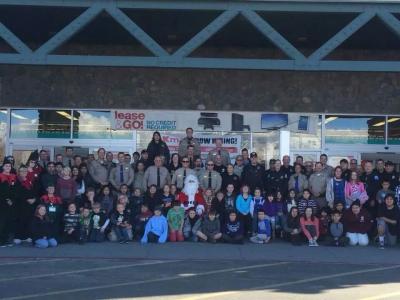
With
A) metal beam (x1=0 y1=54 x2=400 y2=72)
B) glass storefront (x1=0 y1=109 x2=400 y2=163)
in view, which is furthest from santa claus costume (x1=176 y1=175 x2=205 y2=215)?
glass storefront (x1=0 y1=109 x2=400 y2=163)

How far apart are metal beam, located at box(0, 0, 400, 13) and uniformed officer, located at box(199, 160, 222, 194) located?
369 centimetres

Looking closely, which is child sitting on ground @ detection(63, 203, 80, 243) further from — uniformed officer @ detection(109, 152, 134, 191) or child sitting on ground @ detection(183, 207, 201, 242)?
child sitting on ground @ detection(183, 207, 201, 242)


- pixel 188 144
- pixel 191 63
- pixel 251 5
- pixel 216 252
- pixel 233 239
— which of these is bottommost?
pixel 216 252

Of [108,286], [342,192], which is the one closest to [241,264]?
[108,286]

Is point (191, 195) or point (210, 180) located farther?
point (210, 180)

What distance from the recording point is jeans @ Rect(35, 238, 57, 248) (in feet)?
38.5

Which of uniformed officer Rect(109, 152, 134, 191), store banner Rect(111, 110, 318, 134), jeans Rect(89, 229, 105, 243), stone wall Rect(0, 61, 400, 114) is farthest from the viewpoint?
store banner Rect(111, 110, 318, 134)

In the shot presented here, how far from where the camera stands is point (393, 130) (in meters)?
17.3

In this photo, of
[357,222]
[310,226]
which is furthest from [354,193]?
[310,226]

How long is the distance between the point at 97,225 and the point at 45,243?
50.8 inches

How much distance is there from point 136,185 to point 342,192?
16.1 ft

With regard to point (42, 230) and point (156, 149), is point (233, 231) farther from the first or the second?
point (42, 230)

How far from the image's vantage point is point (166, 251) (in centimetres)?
→ 1153

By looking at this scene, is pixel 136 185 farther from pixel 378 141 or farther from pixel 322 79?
pixel 378 141
